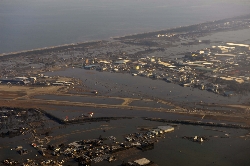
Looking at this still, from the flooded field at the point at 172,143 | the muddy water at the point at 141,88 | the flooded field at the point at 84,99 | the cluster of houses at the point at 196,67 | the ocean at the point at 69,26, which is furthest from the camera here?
the ocean at the point at 69,26

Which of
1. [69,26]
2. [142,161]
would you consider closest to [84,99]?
[142,161]

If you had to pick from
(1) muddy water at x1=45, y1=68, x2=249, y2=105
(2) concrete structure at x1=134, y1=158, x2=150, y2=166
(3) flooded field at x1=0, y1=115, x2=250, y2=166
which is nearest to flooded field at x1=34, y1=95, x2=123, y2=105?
(1) muddy water at x1=45, y1=68, x2=249, y2=105

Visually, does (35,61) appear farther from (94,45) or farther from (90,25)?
(90,25)

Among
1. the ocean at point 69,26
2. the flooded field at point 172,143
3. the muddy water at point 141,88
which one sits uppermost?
the ocean at point 69,26

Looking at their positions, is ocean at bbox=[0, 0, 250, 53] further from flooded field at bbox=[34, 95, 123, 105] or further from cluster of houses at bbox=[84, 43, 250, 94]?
flooded field at bbox=[34, 95, 123, 105]

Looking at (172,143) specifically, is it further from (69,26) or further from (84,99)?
(69,26)

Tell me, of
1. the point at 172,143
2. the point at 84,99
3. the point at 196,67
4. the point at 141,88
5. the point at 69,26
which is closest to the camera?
the point at 172,143

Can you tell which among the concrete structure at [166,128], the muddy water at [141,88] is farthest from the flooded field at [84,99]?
the concrete structure at [166,128]

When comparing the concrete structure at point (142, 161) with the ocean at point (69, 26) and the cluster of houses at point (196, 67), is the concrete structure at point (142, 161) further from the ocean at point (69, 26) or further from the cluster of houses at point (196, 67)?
the ocean at point (69, 26)

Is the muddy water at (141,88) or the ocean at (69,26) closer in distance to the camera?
the muddy water at (141,88)

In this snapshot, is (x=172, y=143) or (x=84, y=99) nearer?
(x=172, y=143)

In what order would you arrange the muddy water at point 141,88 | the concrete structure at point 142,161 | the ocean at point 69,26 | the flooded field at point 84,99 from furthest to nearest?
the ocean at point 69,26 → the muddy water at point 141,88 → the flooded field at point 84,99 → the concrete structure at point 142,161

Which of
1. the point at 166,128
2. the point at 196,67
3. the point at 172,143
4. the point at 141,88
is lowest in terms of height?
the point at 172,143
